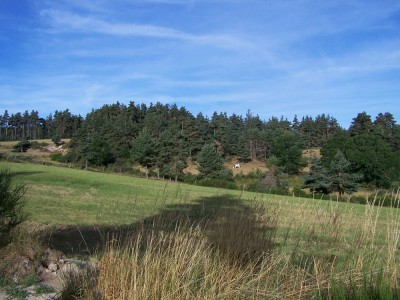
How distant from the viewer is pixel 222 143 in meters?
91.8

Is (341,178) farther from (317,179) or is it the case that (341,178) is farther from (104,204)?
(104,204)

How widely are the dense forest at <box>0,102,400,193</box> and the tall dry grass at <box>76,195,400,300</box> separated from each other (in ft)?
143

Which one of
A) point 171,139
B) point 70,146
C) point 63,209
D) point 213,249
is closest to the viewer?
point 213,249

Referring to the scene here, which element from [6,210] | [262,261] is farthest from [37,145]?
[262,261]

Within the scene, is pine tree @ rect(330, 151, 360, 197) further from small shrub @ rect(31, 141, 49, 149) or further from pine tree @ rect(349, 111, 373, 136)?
small shrub @ rect(31, 141, 49, 149)

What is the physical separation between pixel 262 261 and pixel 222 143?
87173mm

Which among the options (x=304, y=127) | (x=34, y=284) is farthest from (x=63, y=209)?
(x=304, y=127)

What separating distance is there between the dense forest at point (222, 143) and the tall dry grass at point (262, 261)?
43.6 m

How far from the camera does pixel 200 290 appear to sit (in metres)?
4.18

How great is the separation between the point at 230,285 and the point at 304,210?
1.62 m

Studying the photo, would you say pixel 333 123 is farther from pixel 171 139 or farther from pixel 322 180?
pixel 322 180

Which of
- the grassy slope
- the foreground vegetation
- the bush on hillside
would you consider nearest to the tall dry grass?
the foreground vegetation

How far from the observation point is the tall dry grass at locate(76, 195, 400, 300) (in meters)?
4.13

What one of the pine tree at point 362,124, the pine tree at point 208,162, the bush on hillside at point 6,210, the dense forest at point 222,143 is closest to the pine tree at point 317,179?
the dense forest at point 222,143
